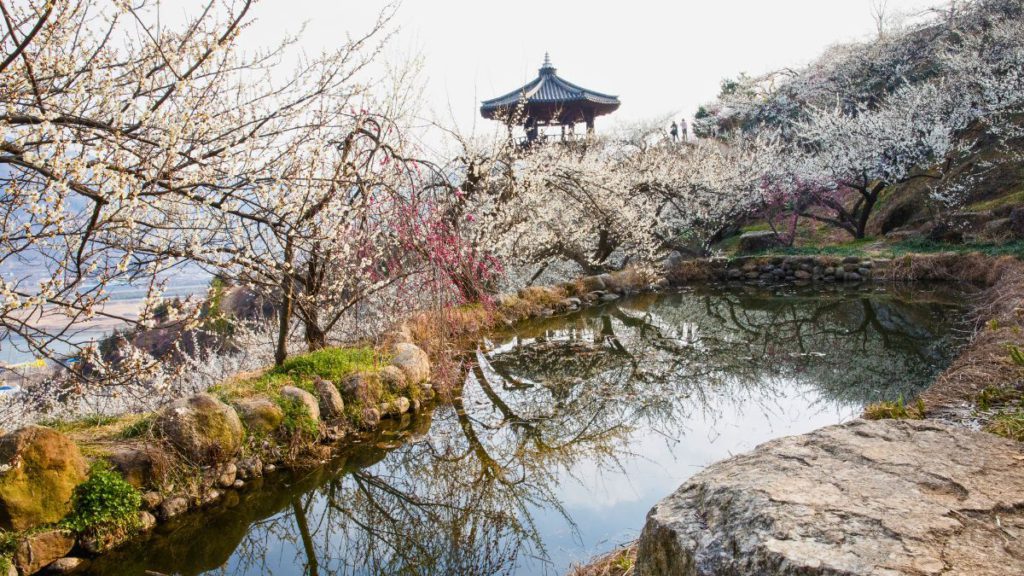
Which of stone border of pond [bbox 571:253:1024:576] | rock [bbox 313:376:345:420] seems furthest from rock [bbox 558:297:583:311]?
stone border of pond [bbox 571:253:1024:576]

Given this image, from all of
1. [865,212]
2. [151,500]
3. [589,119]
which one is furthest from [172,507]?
[589,119]

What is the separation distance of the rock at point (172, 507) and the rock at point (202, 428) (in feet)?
0.96

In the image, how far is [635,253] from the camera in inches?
593

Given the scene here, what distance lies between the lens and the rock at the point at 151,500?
13.0 ft

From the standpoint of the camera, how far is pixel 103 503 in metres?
Answer: 3.71

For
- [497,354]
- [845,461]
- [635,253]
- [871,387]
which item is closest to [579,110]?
[635,253]

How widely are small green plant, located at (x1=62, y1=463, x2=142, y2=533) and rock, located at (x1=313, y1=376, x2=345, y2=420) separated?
1.73 meters

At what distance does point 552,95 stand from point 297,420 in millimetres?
15754

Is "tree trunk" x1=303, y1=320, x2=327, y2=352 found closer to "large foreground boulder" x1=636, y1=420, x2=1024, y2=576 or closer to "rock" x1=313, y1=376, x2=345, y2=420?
"rock" x1=313, y1=376, x2=345, y2=420

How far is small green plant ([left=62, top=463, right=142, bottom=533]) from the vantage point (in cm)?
361

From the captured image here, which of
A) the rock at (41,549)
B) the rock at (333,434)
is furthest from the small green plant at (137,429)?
the rock at (333,434)

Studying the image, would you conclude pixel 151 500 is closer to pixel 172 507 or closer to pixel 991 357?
pixel 172 507

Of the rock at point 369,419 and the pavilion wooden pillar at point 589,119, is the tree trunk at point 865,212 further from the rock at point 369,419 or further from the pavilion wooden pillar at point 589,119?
the rock at point 369,419

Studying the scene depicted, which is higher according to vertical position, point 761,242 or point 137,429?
point 761,242
